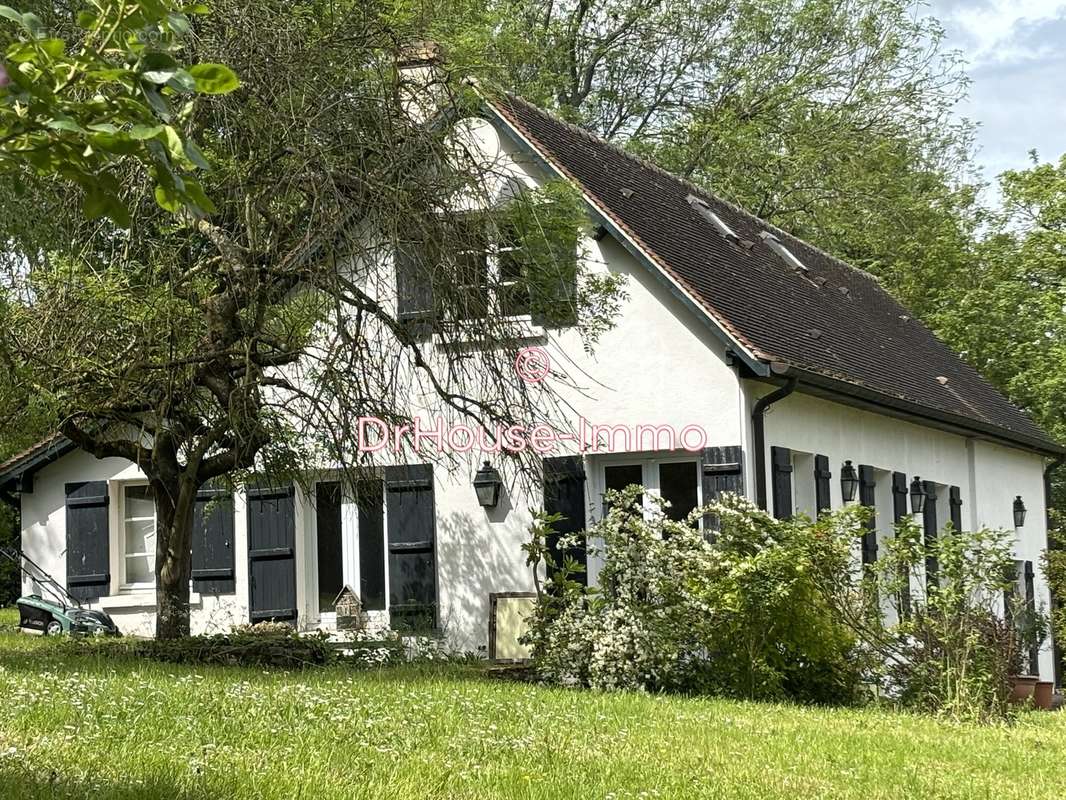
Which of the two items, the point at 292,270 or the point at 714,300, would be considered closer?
the point at 292,270

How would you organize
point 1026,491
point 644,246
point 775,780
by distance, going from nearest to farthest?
1. point 775,780
2. point 644,246
3. point 1026,491

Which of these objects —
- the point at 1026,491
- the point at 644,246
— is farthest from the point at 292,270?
the point at 1026,491

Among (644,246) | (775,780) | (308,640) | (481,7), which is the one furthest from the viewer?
(481,7)

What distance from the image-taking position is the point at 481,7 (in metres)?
19.8

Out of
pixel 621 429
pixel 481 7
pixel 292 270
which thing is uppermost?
pixel 481 7

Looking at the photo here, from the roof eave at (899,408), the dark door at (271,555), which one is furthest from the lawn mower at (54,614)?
the roof eave at (899,408)

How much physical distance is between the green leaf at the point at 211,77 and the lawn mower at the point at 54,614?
15.0 meters

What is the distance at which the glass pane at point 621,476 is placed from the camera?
666 inches

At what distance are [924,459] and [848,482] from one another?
3430 millimetres

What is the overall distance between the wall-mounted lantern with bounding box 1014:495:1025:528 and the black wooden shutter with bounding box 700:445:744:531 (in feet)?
34.4

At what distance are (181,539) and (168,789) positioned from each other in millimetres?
8735

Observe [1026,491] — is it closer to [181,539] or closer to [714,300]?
[714,300]

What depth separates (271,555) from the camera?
1803cm

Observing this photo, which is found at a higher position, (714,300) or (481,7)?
(481,7)
